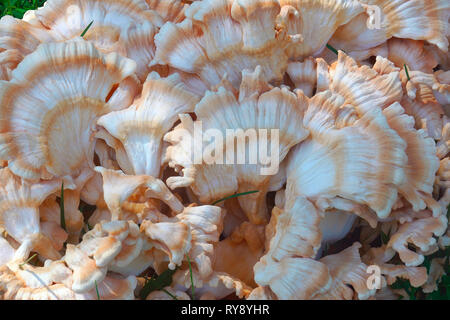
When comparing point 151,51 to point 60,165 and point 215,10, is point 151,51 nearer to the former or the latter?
point 215,10

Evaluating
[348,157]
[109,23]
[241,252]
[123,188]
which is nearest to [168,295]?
[241,252]

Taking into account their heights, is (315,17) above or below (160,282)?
above

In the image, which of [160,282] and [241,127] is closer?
[241,127]

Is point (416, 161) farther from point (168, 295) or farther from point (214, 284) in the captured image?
point (168, 295)

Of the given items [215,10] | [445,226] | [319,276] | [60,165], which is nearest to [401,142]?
Result: [445,226]

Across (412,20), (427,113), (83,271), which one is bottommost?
(83,271)

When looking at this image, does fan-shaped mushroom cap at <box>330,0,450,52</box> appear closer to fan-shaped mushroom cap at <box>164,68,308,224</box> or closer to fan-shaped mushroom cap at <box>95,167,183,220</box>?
fan-shaped mushroom cap at <box>164,68,308,224</box>

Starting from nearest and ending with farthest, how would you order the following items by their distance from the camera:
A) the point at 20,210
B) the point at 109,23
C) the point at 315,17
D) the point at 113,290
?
the point at 113,290 < the point at 20,210 < the point at 315,17 < the point at 109,23
